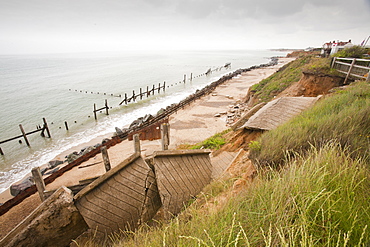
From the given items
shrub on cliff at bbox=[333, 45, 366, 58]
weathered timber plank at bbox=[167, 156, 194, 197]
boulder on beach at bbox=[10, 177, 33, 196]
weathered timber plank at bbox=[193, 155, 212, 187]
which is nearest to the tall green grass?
weathered timber plank at bbox=[193, 155, 212, 187]

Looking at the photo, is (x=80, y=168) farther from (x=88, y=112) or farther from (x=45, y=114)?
(x=45, y=114)

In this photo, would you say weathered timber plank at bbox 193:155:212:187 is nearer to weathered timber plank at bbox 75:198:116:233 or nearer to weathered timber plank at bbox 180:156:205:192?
weathered timber plank at bbox 180:156:205:192

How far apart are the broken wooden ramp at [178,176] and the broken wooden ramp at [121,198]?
0.97 feet

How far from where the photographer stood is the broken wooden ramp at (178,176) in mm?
3705

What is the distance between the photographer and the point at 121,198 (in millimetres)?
3574

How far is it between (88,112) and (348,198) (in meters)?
28.1

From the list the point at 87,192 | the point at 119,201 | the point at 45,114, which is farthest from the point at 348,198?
the point at 45,114

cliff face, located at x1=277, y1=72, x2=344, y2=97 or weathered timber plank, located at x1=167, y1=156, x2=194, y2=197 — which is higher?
cliff face, located at x1=277, y1=72, x2=344, y2=97

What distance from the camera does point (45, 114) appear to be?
2369 centimetres

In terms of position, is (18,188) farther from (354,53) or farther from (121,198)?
(354,53)

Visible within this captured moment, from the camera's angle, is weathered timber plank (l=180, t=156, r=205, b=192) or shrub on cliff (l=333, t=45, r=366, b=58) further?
shrub on cliff (l=333, t=45, r=366, b=58)

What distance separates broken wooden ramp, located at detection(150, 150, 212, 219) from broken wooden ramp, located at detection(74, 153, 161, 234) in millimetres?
297

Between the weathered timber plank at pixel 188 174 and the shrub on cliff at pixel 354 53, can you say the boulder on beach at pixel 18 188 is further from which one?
the shrub on cliff at pixel 354 53

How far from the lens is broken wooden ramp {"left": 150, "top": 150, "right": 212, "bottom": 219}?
3705mm
